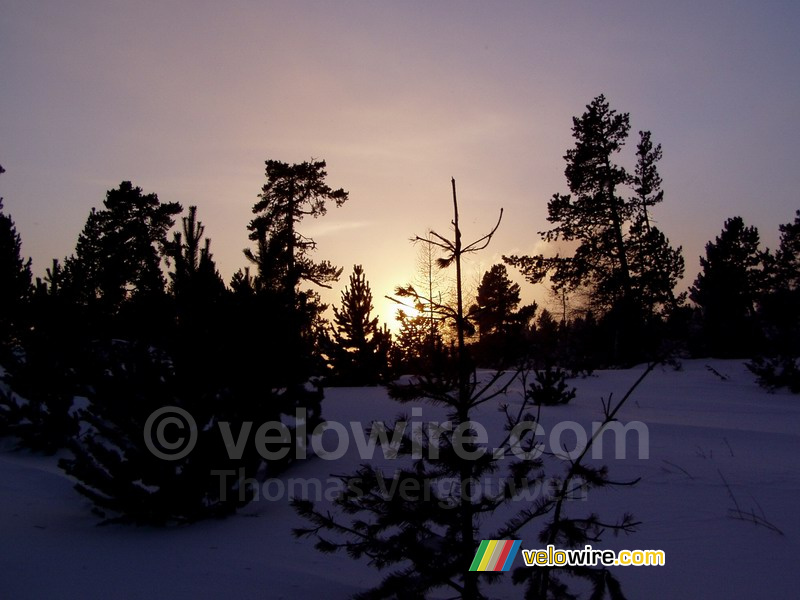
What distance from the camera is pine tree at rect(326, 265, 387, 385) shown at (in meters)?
19.5

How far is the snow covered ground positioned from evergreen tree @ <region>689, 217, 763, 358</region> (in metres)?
16.6

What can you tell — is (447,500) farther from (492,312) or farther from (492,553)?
(492,312)

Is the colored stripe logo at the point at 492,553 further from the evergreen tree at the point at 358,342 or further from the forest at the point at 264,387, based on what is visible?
the evergreen tree at the point at 358,342

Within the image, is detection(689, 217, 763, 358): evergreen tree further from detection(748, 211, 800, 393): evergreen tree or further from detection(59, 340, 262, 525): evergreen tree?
detection(59, 340, 262, 525): evergreen tree

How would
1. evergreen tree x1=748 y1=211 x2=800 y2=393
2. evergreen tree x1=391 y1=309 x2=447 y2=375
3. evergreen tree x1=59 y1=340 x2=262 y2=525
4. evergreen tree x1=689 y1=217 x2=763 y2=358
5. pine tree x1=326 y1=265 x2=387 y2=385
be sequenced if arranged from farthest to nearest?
evergreen tree x1=689 y1=217 x2=763 y2=358, pine tree x1=326 y1=265 x2=387 y2=385, evergreen tree x1=748 y1=211 x2=800 y2=393, evergreen tree x1=59 y1=340 x2=262 y2=525, evergreen tree x1=391 y1=309 x2=447 y2=375

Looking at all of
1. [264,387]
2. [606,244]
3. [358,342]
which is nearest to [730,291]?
[606,244]

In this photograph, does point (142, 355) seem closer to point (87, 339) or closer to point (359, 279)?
point (87, 339)

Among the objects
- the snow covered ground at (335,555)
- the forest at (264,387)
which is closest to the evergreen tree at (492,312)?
the forest at (264,387)

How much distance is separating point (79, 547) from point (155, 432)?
1.19 m

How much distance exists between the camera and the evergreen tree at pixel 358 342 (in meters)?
19.5

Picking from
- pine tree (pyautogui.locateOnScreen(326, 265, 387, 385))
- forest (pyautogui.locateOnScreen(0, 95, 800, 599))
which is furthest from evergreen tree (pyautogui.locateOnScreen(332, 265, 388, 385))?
forest (pyautogui.locateOnScreen(0, 95, 800, 599))

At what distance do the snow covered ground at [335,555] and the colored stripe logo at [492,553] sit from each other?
40.7 inches

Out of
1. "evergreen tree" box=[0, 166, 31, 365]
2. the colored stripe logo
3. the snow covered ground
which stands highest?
"evergreen tree" box=[0, 166, 31, 365]

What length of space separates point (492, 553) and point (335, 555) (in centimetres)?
226
